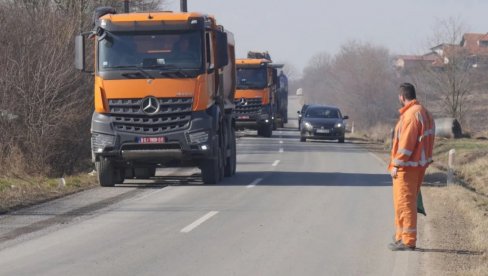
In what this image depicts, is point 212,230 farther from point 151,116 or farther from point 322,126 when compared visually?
point 322,126

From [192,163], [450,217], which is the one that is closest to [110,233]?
[450,217]

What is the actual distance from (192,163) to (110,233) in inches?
295

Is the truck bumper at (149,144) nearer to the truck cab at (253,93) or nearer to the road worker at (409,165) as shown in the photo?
the road worker at (409,165)

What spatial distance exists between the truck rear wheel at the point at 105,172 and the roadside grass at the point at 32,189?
35 cm

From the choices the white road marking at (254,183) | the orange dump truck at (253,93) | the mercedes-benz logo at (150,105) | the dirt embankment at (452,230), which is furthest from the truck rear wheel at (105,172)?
the orange dump truck at (253,93)

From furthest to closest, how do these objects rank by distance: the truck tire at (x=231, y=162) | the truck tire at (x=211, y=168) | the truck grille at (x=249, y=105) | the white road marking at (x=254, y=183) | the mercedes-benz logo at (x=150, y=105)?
the truck grille at (x=249, y=105) < the truck tire at (x=231, y=162) < the truck tire at (x=211, y=168) < the white road marking at (x=254, y=183) < the mercedes-benz logo at (x=150, y=105)

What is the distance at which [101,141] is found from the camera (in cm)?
1862

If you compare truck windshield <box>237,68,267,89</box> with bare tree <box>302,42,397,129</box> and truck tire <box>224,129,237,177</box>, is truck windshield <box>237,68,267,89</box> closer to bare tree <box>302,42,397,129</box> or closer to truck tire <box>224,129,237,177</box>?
truck tire <box>224,129,237,177</box>

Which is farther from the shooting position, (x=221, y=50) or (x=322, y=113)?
(x=322, y=113)

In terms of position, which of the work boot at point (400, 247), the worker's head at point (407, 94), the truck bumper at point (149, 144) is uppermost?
the worker's head at point (407, 94)

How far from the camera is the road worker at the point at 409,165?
1088cm

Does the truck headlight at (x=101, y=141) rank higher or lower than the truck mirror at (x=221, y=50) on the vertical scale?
lower

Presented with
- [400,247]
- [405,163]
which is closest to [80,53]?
[405,163]

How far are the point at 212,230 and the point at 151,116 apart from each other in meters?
6.39
